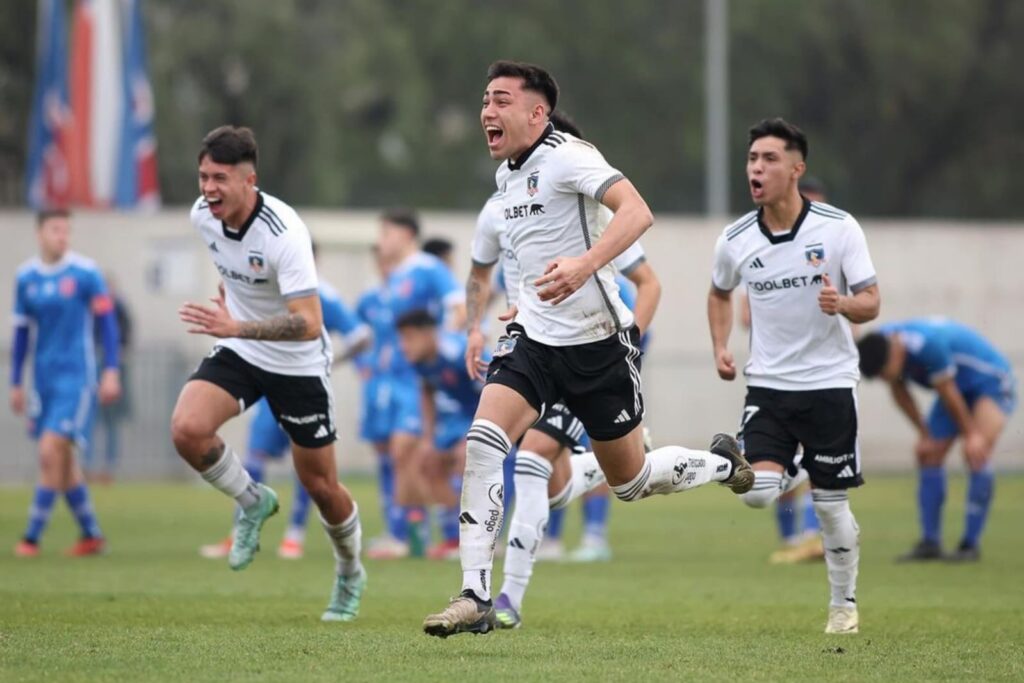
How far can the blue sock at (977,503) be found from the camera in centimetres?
1374

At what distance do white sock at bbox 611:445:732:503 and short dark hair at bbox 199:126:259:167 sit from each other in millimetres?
2578

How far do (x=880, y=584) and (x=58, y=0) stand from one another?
58.0 ft

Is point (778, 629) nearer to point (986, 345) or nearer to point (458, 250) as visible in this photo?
point (986, 345)

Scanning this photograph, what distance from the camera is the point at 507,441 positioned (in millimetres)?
7504

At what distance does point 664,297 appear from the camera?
26906mm

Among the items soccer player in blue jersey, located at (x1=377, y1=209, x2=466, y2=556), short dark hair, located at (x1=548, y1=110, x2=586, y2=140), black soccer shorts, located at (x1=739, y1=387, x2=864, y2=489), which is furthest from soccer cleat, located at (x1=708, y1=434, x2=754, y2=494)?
soccer player in blue jersey, located at (x1=377, y1=209, x2=466, y2=556)

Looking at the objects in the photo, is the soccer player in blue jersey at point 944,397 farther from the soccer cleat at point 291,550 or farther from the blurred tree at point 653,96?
the blurred tree at point 653,96

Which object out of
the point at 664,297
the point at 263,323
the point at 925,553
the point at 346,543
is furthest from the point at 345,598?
the point at 664,297

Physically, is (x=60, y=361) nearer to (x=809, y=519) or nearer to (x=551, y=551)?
(x=551, y=551)

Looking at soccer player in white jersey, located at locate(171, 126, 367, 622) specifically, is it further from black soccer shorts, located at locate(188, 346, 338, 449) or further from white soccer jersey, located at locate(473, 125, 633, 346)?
white soccer jersey, located at locate(473, 125, 633, 346)

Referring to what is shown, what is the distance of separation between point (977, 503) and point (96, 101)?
15740 millimetres

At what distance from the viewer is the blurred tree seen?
37.1 metres

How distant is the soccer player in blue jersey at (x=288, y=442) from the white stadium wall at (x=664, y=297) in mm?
9366

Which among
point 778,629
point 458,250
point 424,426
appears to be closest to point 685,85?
point 458,250
